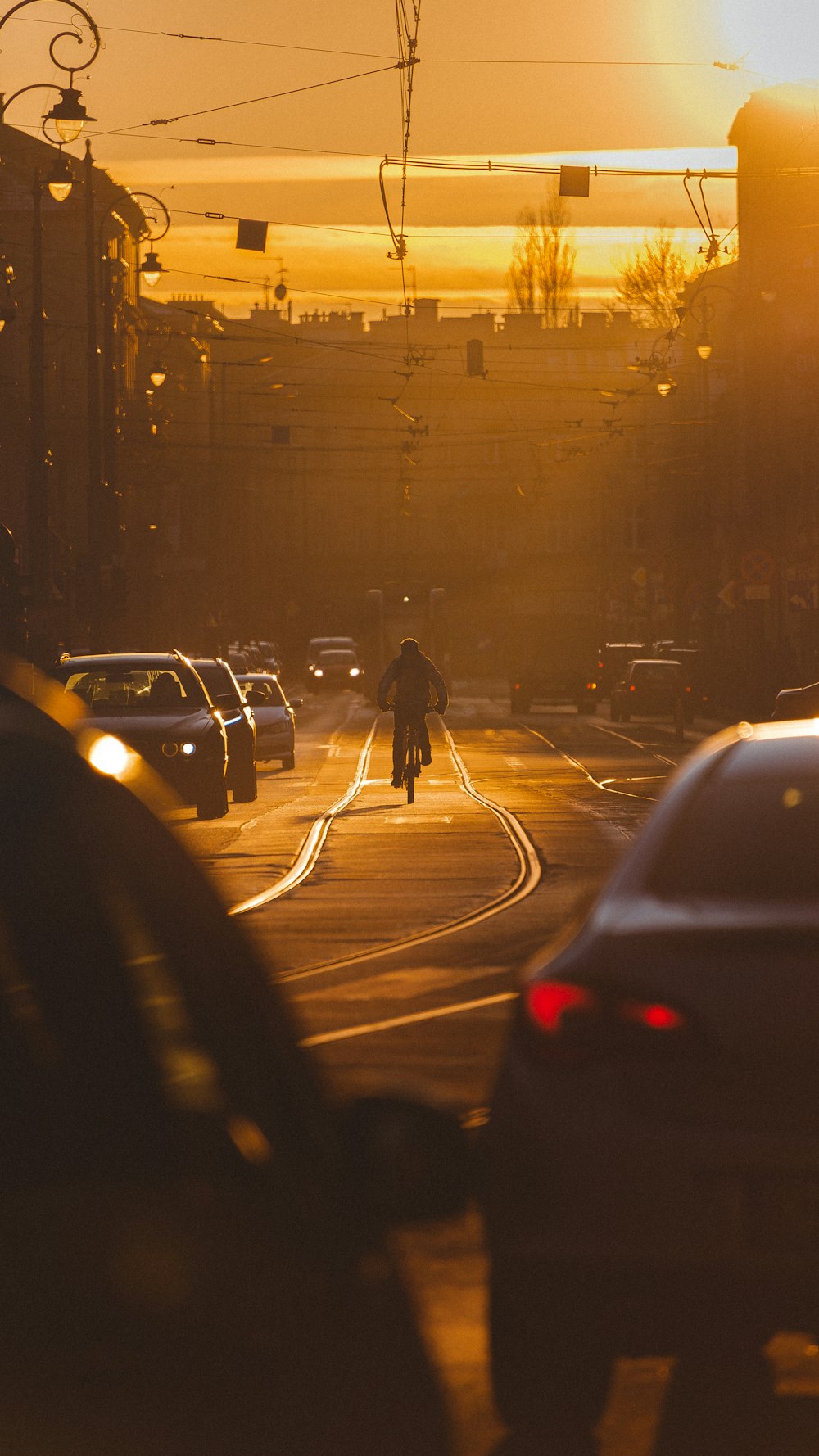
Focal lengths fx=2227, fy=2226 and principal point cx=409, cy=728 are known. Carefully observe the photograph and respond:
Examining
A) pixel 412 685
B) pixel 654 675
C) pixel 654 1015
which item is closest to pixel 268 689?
pixel 412 685

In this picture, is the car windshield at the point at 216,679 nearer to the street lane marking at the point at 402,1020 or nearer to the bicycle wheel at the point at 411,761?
the bicycle wheel at the point at 411,761

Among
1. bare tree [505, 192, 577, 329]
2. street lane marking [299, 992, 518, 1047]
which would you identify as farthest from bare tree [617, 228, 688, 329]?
street lane marking [299, 992, 518, 1047]

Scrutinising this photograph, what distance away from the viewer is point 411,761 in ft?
84.7

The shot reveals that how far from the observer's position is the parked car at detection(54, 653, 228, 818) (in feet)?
72.1

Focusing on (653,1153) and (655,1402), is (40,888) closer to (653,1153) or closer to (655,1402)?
(653,1153)

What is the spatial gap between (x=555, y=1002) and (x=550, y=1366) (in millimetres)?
812

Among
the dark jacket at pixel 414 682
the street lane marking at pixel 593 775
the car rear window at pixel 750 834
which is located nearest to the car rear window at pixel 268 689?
the street lane marking at pixel 593 775

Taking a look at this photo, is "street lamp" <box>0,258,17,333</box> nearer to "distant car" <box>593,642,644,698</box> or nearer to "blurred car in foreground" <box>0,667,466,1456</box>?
"blurred car in foreground" <box>0,667,466,1456</box>

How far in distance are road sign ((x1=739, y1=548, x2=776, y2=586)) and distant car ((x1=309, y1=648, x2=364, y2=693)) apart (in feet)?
153

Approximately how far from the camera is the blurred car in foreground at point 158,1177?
7.45 ft

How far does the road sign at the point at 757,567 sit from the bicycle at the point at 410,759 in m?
16.3

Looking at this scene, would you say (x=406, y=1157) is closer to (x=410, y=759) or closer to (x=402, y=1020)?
(x=402, y=1020)

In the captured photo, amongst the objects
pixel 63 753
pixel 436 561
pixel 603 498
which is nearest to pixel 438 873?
pixel 63 753

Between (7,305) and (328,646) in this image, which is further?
(328,646)
